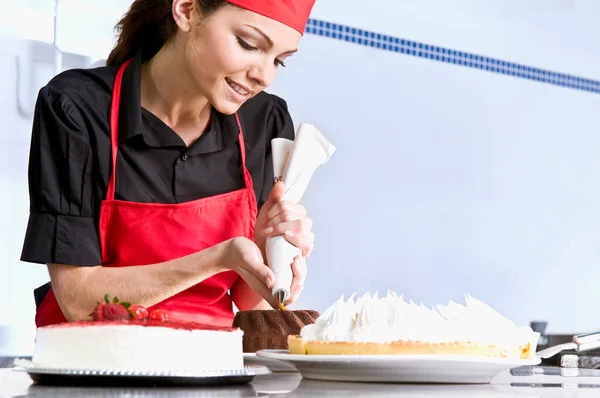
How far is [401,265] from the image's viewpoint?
450cm

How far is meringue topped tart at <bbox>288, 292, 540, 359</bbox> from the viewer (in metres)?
1.01

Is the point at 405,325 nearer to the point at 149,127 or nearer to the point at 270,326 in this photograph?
the point at 270,326

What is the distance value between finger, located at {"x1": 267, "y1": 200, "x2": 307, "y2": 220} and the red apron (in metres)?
0.32

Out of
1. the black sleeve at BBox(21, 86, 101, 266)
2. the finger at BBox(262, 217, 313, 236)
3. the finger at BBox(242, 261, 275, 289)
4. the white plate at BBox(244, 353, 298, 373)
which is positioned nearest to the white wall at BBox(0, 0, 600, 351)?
the black sleeve at BBox(21, 86, 101, 266)

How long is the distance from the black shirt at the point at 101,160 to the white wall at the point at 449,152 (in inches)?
63.3

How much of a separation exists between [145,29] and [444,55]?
9.15ft

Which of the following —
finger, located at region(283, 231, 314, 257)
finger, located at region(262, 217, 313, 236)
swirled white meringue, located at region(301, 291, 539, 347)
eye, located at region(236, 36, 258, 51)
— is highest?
eye, located at region(236, 36, 258, 51)

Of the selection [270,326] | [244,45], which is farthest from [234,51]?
[270,326]

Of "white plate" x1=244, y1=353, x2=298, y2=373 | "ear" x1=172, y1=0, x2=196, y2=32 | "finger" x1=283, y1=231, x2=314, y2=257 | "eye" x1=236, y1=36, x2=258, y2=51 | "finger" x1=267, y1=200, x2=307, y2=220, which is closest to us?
"white plate" x1=244, y1=353, x2=298, y2=373

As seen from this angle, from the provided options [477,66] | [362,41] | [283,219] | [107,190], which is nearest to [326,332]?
[283,219]

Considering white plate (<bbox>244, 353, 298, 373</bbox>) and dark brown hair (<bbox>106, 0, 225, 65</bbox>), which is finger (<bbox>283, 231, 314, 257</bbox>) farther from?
dark brown hair (<bbox>106, 0, 225, 65</bbox>)

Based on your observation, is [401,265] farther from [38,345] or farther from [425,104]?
[38,345]

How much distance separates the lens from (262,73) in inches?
73.4

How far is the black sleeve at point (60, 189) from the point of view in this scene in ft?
5.87
